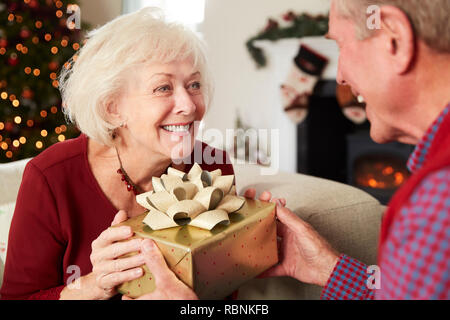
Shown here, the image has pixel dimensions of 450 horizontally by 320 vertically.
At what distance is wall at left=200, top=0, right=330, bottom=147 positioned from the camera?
4.29 metres

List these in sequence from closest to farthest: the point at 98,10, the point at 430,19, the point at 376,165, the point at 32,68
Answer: the point at 430,19, the point at 32,68, the point at 376,165, the point at 98,10

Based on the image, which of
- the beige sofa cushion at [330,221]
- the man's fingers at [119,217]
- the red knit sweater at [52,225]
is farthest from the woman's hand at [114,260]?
the beige sofa cushion at [330,221]

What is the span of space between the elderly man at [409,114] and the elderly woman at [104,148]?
440 millimetres

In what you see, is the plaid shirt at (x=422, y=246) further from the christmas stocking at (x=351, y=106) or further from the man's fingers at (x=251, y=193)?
the christmas stocking at (x=351, y=106)

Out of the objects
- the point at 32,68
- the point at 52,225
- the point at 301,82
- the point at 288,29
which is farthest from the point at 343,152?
the point at 52,225

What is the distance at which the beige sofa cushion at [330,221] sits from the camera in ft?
4.42

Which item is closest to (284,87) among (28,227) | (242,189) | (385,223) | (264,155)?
(264,155)

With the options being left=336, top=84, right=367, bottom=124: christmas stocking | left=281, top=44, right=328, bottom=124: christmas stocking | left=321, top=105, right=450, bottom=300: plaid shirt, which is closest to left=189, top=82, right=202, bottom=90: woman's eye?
left=321, top=105, right=450, bottom=300: plaid shirt

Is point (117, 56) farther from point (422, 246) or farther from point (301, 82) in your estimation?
point (301, 82)

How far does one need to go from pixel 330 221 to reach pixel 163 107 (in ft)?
2.06

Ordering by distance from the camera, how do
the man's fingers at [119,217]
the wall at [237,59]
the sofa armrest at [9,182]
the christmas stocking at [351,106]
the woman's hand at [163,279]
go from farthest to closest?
the wall at [237,59] < the christmas stocking at [351,106] < the sofa armrest at [9,182] < the man's fingers at [119,217] < the woman's hand at [163,279]

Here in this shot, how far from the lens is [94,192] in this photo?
4.04ft

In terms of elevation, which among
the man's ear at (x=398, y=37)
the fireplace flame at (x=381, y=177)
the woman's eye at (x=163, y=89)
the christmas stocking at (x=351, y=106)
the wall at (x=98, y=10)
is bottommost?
the fireplace flame at (x=381, y=177)

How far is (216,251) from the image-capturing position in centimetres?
87
